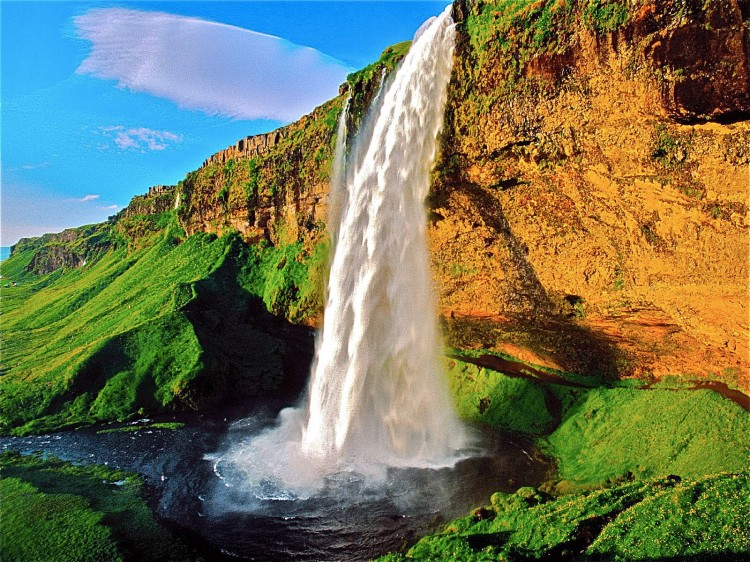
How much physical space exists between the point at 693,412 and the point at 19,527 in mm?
19703

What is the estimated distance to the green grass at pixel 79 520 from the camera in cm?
1185

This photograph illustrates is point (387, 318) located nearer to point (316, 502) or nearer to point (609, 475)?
point (316, 502)

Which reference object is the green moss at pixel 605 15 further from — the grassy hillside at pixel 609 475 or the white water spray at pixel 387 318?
the grassy hillside at pixel 609 475

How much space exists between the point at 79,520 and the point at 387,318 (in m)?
12.3

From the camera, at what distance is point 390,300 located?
2036 centimetres

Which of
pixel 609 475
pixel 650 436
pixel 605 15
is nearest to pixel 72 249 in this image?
pixel 605 15

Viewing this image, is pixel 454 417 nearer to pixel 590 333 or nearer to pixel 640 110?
pixel 590 333

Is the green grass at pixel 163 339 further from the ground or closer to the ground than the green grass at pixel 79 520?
further from the ground

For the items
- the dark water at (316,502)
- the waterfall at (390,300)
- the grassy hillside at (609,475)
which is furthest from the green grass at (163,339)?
the grassy hillside at (609,475)

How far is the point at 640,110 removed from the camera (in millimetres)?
13406

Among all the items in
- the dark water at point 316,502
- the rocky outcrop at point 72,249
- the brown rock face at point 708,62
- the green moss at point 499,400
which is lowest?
the dark water at point 316,502

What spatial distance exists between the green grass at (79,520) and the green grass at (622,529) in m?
6.60

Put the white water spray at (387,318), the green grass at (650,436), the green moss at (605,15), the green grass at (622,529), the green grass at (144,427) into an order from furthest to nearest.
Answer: the green grass at (144,427) → the white water spray at (387,318) → the green grass at (650,436) → the green moss at (605,15) → the green grass at (622,529)

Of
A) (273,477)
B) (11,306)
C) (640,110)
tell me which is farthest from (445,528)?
(11,306)
